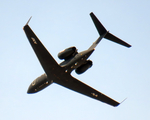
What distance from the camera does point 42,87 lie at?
3409 centimetres

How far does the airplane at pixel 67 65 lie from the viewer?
29.8 m

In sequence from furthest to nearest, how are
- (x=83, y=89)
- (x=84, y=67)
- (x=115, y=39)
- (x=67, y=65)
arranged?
1. (x=83, y=89)
2. (x=115, y=39)
3. (x=84, y=67)
4. (x=67, y=65)

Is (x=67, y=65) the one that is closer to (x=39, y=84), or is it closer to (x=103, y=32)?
(x=39, y=84)

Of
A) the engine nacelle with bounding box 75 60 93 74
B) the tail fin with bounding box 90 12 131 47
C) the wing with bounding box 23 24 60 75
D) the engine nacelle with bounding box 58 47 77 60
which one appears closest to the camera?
the wing with bounding box 23 24 60 75

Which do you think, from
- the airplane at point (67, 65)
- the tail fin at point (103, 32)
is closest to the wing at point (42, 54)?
the airplane at point (67, 65)

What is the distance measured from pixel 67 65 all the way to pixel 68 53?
1711 millimetres

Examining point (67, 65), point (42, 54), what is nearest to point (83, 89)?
point (67, 65)

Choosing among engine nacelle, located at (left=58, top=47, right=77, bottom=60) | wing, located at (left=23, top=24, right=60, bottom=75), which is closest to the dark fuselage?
engine nacelle, located at (left=58, top=47, right=77, bottom=60)

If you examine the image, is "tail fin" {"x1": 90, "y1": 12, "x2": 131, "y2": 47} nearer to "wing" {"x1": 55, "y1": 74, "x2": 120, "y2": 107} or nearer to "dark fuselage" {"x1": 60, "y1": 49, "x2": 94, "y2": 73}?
"dark fuselage" {"x1": 60, "y1": 49, "x2": 94, "y2": 73}

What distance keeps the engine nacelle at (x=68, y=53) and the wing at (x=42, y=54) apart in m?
1.22

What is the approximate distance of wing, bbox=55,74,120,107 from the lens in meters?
34.0

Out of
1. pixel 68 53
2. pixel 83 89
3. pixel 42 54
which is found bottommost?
pixel 83 89

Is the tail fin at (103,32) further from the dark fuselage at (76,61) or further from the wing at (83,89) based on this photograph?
the wing at (83,89)

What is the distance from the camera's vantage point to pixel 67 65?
1229 inches
